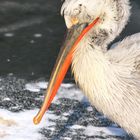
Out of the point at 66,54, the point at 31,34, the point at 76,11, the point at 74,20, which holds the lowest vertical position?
the point at 31,34

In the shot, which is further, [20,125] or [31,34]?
[31,34]

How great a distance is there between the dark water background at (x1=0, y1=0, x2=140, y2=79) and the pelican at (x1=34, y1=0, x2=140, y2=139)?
2680 millimetres

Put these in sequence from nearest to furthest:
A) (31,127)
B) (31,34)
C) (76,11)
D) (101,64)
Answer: (76,11)
(101,64)
(31,127)
(31,34)

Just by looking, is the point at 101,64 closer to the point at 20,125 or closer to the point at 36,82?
the point at 20,125

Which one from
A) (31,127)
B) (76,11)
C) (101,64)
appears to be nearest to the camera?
(76,11)

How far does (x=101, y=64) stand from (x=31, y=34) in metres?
4.22

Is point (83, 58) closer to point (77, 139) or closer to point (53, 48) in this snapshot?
point (77, 139)

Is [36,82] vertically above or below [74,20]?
below

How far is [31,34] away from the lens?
30.7 ft

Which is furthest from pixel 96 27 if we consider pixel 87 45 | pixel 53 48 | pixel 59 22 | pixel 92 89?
pixel 59 22

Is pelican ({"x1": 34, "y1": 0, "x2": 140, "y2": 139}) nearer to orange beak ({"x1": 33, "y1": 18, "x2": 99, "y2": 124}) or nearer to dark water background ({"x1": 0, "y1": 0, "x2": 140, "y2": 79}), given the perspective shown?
orange beak ({"x1": 33, "y1": 18, "x2": 99, "y2": 124})

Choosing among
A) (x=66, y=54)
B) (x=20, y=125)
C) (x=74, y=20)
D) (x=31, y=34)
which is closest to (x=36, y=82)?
(x=20, y=125)

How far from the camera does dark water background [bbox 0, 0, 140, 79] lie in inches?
326

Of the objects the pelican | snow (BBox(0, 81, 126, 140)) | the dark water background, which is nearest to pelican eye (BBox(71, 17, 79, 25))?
the pelican
